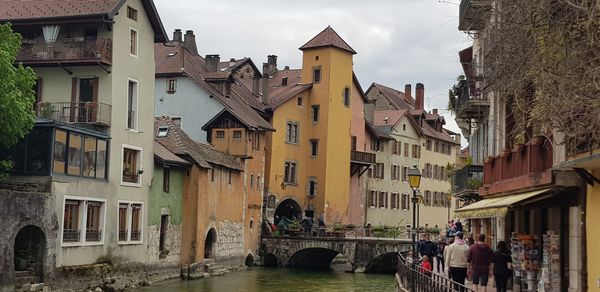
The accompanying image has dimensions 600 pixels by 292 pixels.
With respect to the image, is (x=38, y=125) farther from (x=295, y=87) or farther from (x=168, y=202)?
(x=295, y=87)

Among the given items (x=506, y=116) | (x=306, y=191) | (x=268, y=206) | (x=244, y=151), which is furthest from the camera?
(x=306, y=191)

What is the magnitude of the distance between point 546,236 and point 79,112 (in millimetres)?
25191

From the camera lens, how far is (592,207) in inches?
665

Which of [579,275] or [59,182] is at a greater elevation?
[59,182]

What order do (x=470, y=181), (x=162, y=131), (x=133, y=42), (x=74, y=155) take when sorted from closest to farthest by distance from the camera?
(x=470, y=181) → (x=74, y=155) → (x=133, y=42) → (x=162, y=131)

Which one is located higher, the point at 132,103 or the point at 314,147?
the point at 314,147

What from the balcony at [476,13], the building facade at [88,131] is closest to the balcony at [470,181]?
the balcony at [476,13]

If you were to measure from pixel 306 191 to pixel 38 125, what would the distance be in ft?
119

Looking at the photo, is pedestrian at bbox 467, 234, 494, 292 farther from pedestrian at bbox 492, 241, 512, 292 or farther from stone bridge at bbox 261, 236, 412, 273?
stone bridge at bbox 261, 236, 412, 273

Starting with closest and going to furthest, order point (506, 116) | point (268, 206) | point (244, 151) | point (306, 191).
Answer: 1. point (506, 116)
2. point (244, 151)
3. point (268, 206)
4. point (306, 191)

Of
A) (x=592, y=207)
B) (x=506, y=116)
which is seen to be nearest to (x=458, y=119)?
(x=506, y=116)

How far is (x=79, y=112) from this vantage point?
129 feet

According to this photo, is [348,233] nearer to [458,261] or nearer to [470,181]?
[470,181]

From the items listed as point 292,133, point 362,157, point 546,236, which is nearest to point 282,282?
point 292,133
